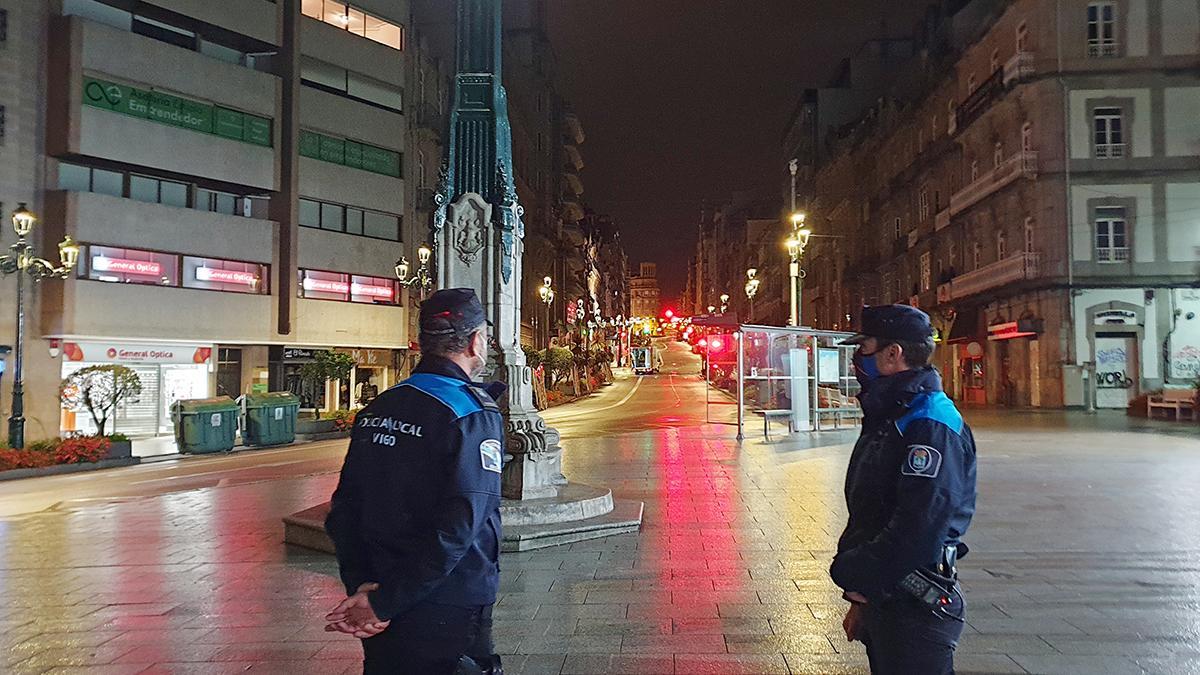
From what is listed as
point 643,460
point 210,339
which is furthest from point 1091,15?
point 210,339

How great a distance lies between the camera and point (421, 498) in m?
2.53

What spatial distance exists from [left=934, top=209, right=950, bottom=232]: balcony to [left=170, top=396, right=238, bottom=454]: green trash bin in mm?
34560

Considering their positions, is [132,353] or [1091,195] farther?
[1091,195]

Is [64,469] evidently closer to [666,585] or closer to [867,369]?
[666,585]

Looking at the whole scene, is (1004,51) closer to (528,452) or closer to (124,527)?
(528,452)

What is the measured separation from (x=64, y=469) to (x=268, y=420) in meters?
6.21

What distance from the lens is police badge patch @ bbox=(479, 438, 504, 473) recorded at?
101 inches

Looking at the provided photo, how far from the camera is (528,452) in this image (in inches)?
342

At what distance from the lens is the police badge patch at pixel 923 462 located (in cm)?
266

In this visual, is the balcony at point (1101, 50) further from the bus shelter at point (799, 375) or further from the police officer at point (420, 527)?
the police officer at point (420, 527)

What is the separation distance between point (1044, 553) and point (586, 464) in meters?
8.80

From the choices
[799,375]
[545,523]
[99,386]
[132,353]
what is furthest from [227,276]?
[545,523]

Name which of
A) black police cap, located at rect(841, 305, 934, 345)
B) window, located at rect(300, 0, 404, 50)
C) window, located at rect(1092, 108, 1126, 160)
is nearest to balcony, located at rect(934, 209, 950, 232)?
window, located at rect(1092, 108, 1126, 160)

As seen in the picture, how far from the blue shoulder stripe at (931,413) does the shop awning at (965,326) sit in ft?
131
